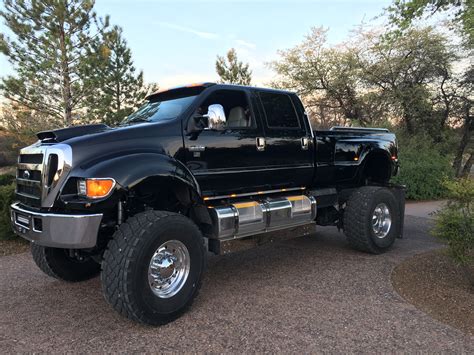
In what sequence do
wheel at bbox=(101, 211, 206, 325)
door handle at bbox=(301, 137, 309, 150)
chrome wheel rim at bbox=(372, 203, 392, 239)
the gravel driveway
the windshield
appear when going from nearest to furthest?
the gravel driveway, wheel at bbox=(101, 211, 206, 325), the windshield, door handle at bbox=(301, 137, 309, 150), chrome wheel rim at bbox=(372, 203, 392, 239)

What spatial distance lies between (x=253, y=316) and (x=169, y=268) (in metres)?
0.92

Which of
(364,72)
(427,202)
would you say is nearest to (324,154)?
(427,202)

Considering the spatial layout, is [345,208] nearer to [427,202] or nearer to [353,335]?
[353,335]

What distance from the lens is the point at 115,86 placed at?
20.2 meters

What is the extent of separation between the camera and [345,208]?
5.92m

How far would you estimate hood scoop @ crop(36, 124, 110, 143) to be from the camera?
3.85 meters

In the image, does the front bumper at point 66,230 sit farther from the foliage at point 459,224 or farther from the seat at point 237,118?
the foliage at point 459,224

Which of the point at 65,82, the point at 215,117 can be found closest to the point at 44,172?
the point at 215,117

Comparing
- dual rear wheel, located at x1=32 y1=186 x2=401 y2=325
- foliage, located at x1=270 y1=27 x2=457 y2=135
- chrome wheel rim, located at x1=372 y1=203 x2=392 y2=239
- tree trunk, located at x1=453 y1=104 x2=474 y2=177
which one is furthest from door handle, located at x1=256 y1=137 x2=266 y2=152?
tree trunk, located at x1=453 y1=104 x2=474 y2=177

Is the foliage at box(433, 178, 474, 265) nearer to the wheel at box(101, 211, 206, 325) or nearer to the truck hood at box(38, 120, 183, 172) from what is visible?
the wheel at box(101, 211, 206, 325)

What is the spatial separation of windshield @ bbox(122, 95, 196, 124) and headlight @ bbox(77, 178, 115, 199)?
116 centimetres

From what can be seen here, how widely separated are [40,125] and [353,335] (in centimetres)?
1535

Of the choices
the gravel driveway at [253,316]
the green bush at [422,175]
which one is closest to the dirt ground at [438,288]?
the gravel driveway at [253,316]

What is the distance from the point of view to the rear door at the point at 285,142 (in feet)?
16.5
